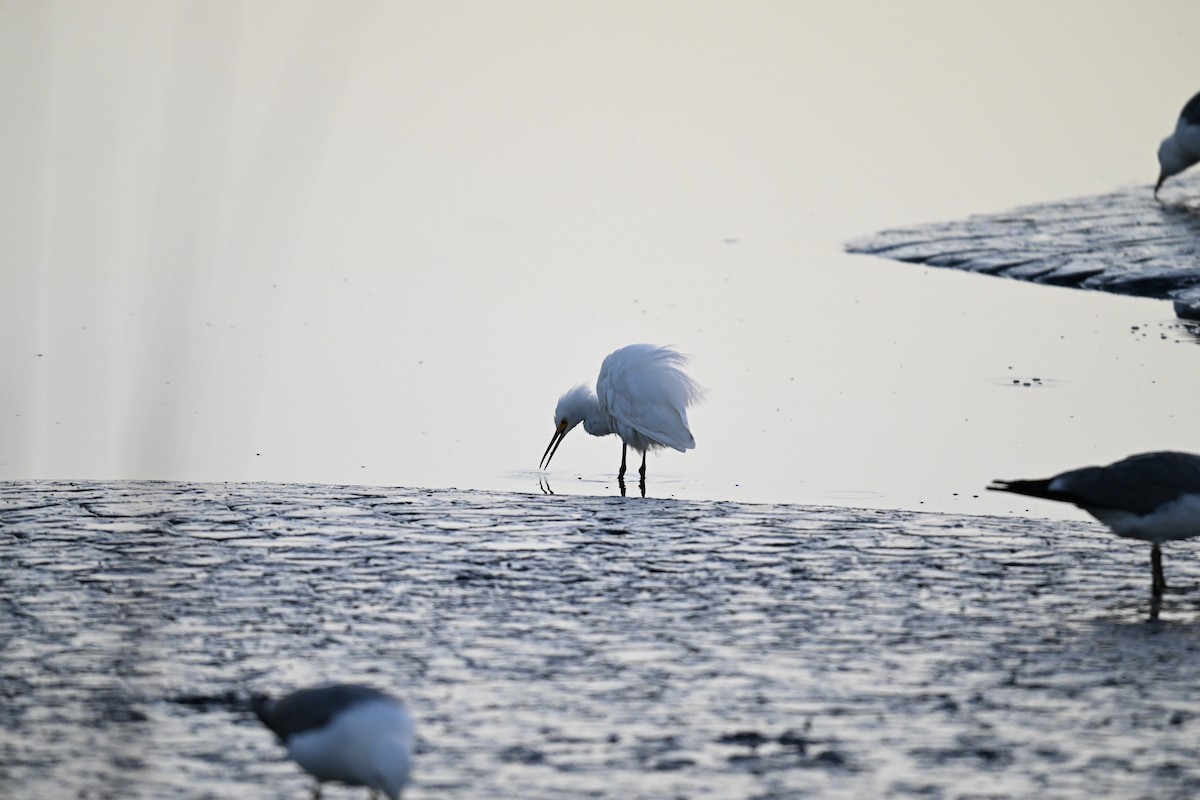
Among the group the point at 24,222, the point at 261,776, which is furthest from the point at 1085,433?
the point at 24,222

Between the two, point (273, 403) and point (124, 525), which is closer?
point (124, 525)

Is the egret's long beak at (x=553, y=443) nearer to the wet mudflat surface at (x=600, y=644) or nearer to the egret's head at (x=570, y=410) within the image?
the egret's head at (x=570, y=410)

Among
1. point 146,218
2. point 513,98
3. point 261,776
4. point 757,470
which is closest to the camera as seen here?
point 261,776

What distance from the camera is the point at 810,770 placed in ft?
18.9

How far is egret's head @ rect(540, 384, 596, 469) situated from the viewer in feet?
40.8

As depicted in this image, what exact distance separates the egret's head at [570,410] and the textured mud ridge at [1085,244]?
6005mm

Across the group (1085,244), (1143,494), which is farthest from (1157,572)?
(1085,244)

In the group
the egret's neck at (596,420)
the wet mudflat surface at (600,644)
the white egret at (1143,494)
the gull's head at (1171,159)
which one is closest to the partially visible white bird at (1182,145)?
the gull's head at (1171,159)

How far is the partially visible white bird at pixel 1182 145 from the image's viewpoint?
20406 millimetres

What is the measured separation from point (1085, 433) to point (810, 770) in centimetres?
A: 655

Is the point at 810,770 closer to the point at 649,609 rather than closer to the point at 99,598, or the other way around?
the point at 649,609

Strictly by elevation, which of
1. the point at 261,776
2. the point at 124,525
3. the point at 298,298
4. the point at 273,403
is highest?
the point at 298,298

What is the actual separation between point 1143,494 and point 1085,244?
1122cm

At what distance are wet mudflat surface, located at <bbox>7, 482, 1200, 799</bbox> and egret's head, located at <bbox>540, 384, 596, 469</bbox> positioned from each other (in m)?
2.18
